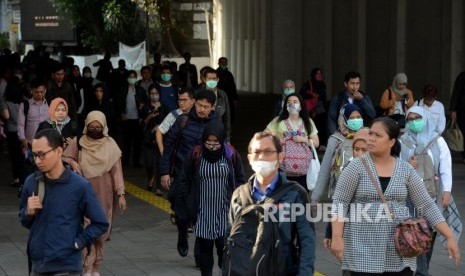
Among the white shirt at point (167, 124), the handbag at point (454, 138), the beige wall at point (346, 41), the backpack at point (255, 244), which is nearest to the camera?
the backpack at point (255, 244)

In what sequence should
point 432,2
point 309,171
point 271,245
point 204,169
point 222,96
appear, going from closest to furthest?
point 271,245, point 204,169, point 309,171, point 222,96, point 432,2

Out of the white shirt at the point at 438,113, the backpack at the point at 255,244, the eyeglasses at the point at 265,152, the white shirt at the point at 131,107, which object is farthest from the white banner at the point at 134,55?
the backpack at the point at 255,244

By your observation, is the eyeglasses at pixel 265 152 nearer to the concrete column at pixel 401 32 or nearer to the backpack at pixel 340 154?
the backpack at pixel 340 154

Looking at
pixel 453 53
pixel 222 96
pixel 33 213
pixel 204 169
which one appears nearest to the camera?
pixel 33 213

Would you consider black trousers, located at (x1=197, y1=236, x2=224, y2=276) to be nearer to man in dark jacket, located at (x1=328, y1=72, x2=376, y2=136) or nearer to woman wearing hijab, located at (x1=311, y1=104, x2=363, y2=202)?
woman wearing hijab, located at (x1=311, y1=104, x2=363, y2=202)

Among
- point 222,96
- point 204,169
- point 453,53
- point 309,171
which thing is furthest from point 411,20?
point 204,169

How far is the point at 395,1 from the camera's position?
1220 inches

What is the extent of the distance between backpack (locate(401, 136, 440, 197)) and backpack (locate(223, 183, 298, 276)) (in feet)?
10.2

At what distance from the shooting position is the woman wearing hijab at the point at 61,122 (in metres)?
11.0

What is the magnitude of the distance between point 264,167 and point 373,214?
0.80m

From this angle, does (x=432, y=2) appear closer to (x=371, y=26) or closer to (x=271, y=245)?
(x=371, y=26)

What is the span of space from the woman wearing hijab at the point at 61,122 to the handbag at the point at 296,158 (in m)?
2.31

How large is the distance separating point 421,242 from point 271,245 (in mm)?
1049

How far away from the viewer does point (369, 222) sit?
7.51 metres
